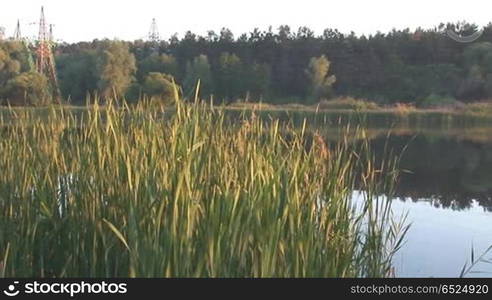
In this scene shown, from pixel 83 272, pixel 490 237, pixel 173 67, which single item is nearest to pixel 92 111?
pixel 83 272

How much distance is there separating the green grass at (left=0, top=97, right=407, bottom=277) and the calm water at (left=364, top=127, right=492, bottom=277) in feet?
3.20

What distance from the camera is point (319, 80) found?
41.9m

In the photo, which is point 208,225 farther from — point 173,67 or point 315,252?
point 173,67

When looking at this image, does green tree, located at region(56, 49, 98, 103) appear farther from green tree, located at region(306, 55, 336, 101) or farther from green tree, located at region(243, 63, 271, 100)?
green tree, located at region(306, 55, 336, 101)

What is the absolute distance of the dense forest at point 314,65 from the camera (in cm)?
3922

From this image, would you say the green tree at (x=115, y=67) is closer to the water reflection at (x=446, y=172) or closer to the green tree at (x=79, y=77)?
the green tree at (x=79, y=77)

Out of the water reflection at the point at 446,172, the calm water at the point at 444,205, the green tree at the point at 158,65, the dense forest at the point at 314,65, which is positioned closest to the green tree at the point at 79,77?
the dense forest at the point at 314,65

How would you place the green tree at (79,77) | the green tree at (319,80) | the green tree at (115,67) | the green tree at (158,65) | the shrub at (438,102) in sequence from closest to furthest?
the green tree at (115,67), the green tree at (79,77), the shrub at (438,102), the green tree at (158,65), the green tree at (319,80)

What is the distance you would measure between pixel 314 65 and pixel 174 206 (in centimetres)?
4033

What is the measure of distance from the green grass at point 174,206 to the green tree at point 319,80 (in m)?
38.2

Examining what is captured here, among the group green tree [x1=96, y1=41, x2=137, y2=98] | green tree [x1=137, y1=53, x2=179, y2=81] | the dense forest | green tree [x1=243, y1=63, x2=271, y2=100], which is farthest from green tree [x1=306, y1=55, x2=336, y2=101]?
green tree [x1=96, y1=41, x2=137, y2=98]

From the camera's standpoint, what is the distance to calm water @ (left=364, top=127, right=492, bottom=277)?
617cm

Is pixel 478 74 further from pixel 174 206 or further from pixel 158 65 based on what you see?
pixel 174 206

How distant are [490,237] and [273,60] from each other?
4091cm
